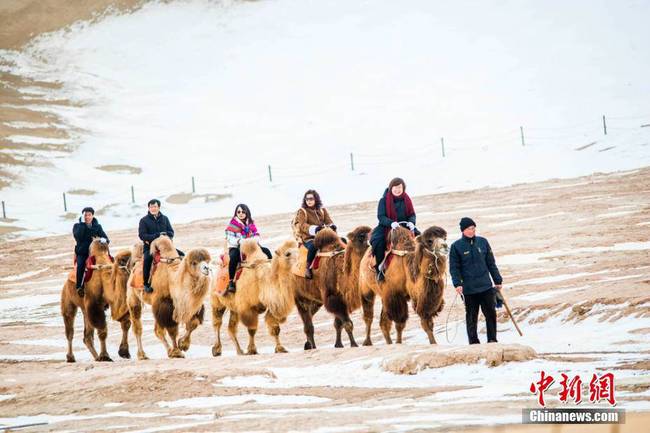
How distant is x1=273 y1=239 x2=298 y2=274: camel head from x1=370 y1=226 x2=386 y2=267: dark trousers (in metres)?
1.86

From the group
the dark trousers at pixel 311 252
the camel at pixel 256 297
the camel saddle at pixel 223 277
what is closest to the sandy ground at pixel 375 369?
the camel at pixel 256 297

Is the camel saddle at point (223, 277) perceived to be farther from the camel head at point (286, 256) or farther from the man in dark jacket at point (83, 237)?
the man in dark jacket at point (83, 237)

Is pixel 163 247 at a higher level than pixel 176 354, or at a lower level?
higher

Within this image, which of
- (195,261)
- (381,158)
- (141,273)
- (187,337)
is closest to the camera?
(195,261)

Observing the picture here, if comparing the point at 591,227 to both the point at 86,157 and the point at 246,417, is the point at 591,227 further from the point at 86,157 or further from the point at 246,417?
the point at 86,157

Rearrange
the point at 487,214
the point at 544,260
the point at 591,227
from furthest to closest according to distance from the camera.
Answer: the point at 487,214 → the point at 591,227 → the point at 544,260

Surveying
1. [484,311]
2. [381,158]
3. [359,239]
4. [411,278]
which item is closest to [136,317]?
[359,239]

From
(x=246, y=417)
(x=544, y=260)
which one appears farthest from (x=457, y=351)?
(x=544, y=260)

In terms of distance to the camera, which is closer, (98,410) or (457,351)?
(98,410)

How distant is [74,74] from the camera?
85812mm

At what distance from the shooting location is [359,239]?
1755cm

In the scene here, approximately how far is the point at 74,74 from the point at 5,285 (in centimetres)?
5446

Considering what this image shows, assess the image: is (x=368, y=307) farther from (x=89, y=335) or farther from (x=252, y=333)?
(x=89, y=335)

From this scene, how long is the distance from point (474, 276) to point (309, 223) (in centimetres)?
439
